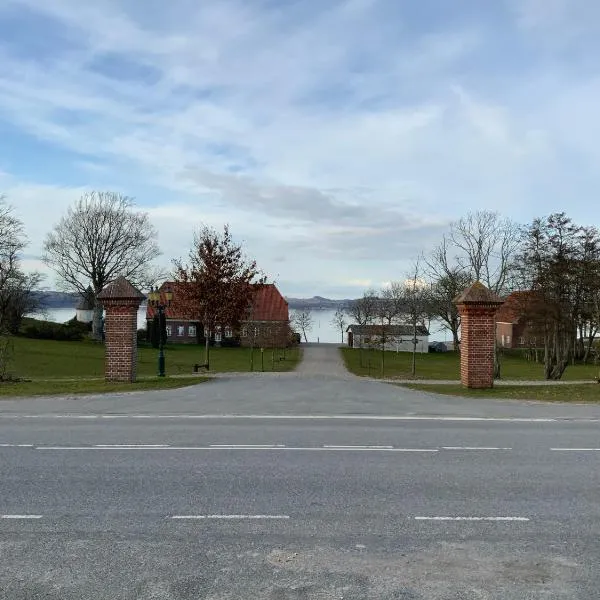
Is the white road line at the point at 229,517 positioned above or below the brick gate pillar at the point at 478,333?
below

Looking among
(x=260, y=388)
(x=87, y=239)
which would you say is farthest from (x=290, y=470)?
(x=87, y=239)

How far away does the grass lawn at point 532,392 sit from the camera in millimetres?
15922

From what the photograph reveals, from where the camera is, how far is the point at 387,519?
5590 mm

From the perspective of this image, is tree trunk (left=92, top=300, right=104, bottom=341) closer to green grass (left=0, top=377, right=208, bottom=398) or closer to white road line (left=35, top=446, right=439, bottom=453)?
green grass (left=0, top=377, right=208, bottom=398)

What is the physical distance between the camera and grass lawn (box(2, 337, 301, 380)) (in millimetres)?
33422

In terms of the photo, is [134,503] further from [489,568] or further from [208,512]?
[489,568]

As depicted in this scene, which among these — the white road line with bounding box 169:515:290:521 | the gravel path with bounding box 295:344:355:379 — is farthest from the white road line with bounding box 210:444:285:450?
the gravel path with bounding box 295:344:355:379

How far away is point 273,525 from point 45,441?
5.38 m

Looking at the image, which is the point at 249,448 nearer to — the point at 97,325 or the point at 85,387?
the point at 85,387

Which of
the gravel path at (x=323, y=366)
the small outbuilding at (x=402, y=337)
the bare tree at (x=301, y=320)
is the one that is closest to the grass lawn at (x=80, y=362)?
the gravel path at (x=323, y=366)

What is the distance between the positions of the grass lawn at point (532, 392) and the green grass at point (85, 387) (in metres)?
7.57

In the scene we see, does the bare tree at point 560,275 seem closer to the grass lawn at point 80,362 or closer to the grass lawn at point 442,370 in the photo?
the grass lawn at point 442,370

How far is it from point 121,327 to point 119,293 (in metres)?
1.01

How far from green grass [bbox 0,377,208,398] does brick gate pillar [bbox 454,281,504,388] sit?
27.9 feet
